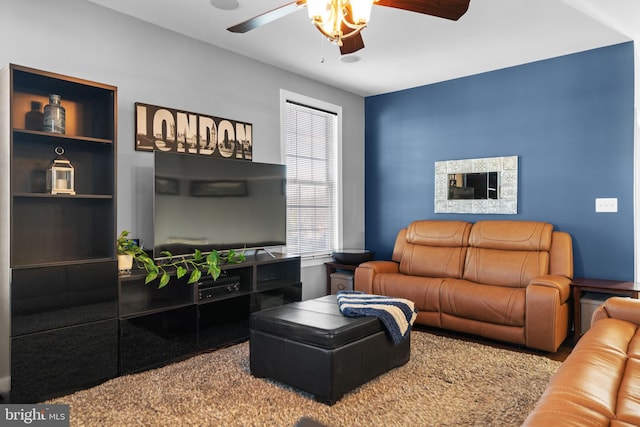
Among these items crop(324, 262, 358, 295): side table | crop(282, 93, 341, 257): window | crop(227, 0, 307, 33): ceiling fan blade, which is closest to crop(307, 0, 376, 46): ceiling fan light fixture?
crop(227, 0, 307, 33): ceiling fan blade

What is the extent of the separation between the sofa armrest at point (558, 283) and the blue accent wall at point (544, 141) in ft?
1.89

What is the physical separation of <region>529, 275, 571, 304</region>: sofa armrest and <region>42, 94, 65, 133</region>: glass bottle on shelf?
348cm

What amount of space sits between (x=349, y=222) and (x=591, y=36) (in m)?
2.99

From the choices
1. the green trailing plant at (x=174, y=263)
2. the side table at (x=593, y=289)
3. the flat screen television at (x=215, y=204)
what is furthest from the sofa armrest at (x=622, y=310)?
the flat screen television at (x=215, y=204)

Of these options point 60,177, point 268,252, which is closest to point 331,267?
point 268,252

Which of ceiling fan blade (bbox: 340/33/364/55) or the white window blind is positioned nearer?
ceiling fan blade (bbox: 340/33/364/55)

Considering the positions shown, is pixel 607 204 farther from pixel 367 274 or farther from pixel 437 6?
pixel 437 6

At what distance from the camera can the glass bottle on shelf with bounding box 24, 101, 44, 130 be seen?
275 cm

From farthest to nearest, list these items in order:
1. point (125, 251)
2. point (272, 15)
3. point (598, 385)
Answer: point (125, 251)
point (272, 15)
point (598, 385)

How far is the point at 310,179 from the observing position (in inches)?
195

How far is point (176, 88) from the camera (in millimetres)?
3611

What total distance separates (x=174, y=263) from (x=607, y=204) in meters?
3.65

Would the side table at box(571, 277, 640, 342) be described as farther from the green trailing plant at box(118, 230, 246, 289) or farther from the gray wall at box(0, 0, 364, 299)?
the gray wall at box(0, 0, 364, 299)

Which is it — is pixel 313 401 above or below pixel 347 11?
below
